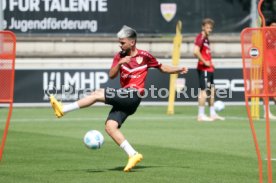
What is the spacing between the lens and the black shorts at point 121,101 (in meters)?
13.4

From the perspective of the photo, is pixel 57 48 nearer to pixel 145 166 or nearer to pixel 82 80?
pixel 82 80

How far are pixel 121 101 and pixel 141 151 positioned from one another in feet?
8.91

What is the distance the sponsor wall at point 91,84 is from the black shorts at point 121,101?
47.4 ft

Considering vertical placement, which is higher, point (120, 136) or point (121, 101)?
point (121, 101)

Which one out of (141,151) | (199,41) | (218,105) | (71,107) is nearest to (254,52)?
(71,107)

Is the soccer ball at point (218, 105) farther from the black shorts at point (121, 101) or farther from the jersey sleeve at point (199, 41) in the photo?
the black shorts at point (121, 101)

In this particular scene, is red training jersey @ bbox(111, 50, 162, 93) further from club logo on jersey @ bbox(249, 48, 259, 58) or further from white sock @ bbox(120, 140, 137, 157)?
club logo on jersey @ bbox(249, 48, 259, 58)

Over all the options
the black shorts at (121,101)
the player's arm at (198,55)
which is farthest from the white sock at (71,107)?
the player's arm at (198,55)

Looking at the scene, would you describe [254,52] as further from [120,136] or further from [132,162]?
[120,136]

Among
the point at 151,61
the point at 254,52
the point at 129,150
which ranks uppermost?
the point at 254,52

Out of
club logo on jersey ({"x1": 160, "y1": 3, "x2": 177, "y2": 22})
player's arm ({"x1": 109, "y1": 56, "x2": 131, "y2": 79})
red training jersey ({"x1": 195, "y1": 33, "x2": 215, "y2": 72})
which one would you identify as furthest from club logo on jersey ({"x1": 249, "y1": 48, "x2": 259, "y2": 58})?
club logo on jersey ({"x1": 160, "y1": 3, "x2": 177, "y2": 22})

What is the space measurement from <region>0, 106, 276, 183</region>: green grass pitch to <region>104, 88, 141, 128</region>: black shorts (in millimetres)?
766

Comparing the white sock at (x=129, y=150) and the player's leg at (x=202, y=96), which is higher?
the white sock at (x=129, y=150)

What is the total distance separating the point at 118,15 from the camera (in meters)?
31.7
